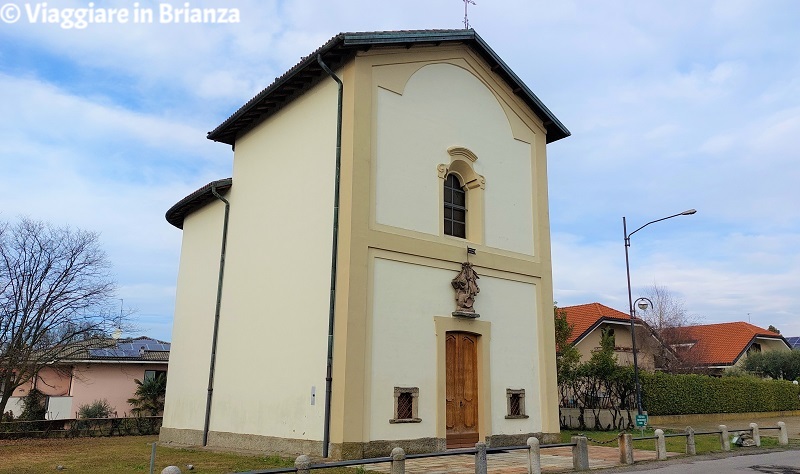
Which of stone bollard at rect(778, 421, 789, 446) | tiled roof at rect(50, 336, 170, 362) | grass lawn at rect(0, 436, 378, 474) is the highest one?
tiled roof at rect(50, 336, 170, 362)

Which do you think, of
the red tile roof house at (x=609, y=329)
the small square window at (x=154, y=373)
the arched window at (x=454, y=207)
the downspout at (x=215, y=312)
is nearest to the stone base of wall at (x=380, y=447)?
the arched window at (x=454, y=207)

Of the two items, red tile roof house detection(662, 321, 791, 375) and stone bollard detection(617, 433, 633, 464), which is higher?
red tile roof house detection(662, 321, 791, 375)

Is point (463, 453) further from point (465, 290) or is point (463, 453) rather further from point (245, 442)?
point (245, 442)

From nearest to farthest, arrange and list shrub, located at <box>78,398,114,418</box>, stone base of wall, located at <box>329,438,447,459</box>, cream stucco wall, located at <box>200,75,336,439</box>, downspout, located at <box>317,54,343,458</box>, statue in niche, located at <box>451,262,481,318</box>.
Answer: stone base of wall, located at <box>329,438,447,459</box>
downspout, located at <box>317,54,343,458</box>
cream stucco wall, located at <box>200,75,336,439</box>
statue in niche, located at <box>451,262,481,318</box>
shrub, located at <box>78,398,114,418</box>

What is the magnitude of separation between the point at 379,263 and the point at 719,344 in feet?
124

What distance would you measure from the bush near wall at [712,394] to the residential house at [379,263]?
29.7ft

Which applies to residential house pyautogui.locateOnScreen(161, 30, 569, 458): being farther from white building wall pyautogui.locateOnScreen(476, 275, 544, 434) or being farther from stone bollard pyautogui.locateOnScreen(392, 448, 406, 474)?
stone bollard pyautogui.locateOnScreen(392, 448, 406, 474)

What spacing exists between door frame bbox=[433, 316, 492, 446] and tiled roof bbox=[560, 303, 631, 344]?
16913 mm

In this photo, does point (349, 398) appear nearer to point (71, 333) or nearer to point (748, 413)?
point (71, 333)

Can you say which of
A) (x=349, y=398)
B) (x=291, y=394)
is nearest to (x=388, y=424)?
(x=349, y=398)

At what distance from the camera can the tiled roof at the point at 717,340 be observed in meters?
41.0

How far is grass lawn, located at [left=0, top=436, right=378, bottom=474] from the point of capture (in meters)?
11.2

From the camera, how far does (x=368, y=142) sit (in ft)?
43.3

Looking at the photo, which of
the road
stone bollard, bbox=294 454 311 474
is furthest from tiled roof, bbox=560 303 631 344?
stone bollard, bbox=294 454 311 474
